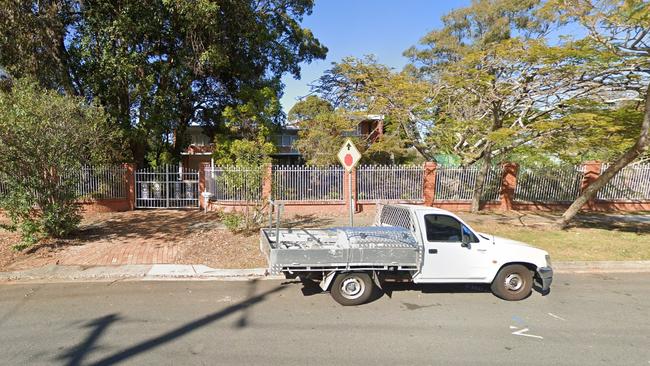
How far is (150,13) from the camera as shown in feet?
43.0

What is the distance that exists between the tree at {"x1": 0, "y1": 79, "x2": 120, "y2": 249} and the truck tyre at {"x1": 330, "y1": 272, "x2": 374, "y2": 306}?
22.8 feet

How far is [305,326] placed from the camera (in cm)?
467

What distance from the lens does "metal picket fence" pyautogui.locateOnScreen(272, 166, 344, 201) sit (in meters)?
14.0

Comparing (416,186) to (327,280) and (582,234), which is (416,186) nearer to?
(582,234)

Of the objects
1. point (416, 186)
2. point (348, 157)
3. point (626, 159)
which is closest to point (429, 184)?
point (416, 186)

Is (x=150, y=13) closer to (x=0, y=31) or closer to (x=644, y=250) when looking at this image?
(x=0, y=31)

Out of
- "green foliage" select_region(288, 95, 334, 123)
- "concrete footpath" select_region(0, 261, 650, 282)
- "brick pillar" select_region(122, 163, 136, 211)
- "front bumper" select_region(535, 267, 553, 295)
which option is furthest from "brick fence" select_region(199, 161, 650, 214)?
"front bumper" select_region(535, 267, 553, 295)

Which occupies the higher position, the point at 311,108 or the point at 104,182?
the point at 311,108

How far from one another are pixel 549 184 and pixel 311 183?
10.2 metres

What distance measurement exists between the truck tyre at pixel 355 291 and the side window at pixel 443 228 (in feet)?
4.03

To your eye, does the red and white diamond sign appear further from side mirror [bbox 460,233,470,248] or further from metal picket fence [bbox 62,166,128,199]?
metal picket fence [bbox 62,166,128,199]

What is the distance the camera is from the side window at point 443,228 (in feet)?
18.5

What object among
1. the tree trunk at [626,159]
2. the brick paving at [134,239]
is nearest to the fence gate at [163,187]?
the brick paving at [134,239]

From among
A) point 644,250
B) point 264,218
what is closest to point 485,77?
point 644,250
